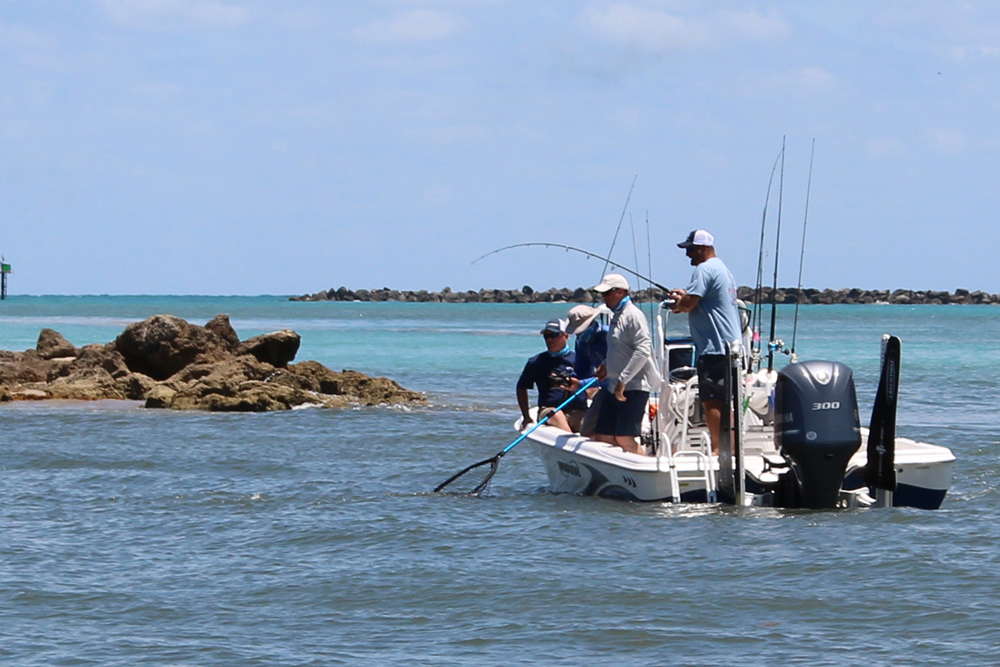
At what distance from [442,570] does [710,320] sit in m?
2.68

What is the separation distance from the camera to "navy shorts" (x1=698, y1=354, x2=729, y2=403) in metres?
9.17

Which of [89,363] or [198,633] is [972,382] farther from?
[198,633]

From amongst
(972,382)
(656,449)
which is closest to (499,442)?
(656,449)

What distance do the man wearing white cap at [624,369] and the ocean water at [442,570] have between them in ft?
2.00

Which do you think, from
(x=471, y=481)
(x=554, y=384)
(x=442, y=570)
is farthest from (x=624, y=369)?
(x=471, y=481)

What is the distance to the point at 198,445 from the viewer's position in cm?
1536

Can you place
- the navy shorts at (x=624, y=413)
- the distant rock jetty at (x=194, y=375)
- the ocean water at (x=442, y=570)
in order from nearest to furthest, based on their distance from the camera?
1. the ocean water at (x=442, y=570)
2. the navy shorts at (x=624, y=413)
3. the distant rock jetty at (x=194, y=375)

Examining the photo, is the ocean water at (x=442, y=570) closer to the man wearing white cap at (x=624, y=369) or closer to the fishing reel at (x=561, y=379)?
the man wearing white cap at (x=624, y=369)

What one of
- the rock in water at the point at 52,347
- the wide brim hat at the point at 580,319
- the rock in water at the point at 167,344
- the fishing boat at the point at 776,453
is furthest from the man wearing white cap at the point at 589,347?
the rock in water at the point at 52,347

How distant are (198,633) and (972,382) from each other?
75.0 feet

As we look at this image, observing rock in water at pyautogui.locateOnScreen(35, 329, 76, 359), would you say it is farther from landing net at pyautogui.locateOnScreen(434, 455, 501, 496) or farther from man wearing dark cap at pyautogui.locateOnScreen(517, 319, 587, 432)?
man wearing dark cap at pyautogui.locateOnScreen(517, 319, 587, 432)

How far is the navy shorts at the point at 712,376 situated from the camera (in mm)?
9172

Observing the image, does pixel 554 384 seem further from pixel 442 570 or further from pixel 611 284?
pixel 442 570

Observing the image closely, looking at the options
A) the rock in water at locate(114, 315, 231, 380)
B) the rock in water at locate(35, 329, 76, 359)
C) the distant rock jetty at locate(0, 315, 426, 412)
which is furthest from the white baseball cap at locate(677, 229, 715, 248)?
the rock in water at locate(35, 329, 76, 359)
